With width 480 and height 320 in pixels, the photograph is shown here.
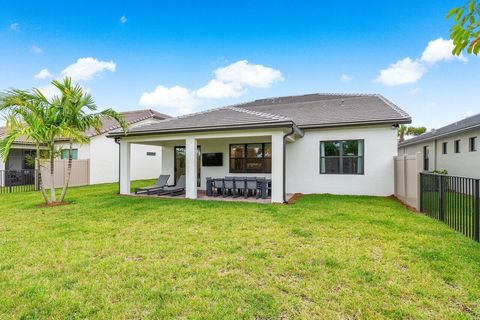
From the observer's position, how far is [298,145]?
1223 centimetres

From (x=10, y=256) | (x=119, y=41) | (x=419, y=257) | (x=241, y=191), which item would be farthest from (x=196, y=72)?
(x=419, y=257)

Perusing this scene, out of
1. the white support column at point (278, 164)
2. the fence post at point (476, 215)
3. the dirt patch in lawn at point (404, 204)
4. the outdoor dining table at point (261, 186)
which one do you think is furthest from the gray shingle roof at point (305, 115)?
the fence post at point (476, 215)

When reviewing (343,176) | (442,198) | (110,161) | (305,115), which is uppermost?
(305,115)

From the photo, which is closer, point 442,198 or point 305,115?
point 442,198

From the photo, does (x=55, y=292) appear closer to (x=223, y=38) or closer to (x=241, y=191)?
(x=241, y=191)

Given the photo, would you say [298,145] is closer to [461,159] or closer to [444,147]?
[461,159]

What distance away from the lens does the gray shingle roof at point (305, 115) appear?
33.2 ft

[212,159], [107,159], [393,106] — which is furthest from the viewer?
[107,159]

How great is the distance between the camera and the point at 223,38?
1609 cm

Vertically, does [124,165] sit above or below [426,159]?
below

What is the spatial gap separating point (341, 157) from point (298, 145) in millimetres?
2064

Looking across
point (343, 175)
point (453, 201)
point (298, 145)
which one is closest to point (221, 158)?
point (298, 145)

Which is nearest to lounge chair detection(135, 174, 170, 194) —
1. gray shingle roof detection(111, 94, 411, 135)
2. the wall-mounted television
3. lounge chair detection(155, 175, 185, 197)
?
lounge chair detection(155, 175, 185, 197)

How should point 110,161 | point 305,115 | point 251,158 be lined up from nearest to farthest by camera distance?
point 251,158, point 305,115, point 110,161
